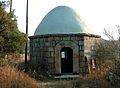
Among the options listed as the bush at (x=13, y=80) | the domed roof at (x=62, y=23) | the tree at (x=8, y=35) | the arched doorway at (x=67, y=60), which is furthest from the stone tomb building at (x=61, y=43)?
the bush at (x=13, y=80)

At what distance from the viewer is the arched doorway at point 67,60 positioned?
2487cm

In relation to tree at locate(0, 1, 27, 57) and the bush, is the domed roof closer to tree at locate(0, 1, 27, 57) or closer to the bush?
tree at locate(0, 1, 27, 57)

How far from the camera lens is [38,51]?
23.4 m

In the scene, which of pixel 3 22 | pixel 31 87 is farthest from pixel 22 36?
pixel 31 87

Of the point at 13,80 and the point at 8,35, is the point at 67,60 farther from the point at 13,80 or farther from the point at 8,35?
the point at 13,80

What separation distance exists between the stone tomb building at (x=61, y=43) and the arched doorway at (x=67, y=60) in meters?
0.29

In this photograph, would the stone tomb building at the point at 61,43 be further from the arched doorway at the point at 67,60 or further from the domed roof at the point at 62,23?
the arched doorway at the point at 67,60

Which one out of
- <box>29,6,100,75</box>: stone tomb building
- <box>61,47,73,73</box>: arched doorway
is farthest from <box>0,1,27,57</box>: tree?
<box>61,47,73,73</box>: arched doorway

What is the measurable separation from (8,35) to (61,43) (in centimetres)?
626

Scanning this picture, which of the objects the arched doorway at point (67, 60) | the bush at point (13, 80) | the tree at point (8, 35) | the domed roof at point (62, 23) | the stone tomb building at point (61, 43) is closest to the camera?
the bush at point (13, 80)

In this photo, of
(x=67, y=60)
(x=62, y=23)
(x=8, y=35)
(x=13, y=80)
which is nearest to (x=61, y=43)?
(x=62, y=23)

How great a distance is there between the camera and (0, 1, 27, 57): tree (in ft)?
54.6

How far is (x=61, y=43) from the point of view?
22.4 m

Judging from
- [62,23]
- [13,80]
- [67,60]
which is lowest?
[13,80]
